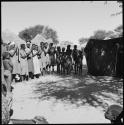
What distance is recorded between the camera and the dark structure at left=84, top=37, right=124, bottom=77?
1359cm

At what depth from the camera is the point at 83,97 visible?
915 cm

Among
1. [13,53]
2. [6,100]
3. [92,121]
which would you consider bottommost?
[92,121]

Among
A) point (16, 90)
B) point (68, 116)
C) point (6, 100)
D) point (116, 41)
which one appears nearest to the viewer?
point (6, 100)

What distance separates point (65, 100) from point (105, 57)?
6.32 meters

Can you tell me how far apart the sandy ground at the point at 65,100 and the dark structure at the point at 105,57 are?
68.7 inches

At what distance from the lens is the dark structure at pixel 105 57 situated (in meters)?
13.6

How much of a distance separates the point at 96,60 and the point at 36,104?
716cm

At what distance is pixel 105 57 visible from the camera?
47.7ft

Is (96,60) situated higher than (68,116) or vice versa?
(96,60)

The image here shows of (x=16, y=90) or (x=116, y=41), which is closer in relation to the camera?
(x=16, y=90)

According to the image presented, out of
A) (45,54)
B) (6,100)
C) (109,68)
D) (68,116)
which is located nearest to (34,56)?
(45,54)

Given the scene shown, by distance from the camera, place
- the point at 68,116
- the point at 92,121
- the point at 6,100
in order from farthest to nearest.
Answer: the point at 68,116 < the point at 92,121 < the point at 6,100

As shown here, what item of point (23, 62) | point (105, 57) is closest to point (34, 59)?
point (23, 62)

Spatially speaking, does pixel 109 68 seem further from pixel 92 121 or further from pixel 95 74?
pixel 92 121
